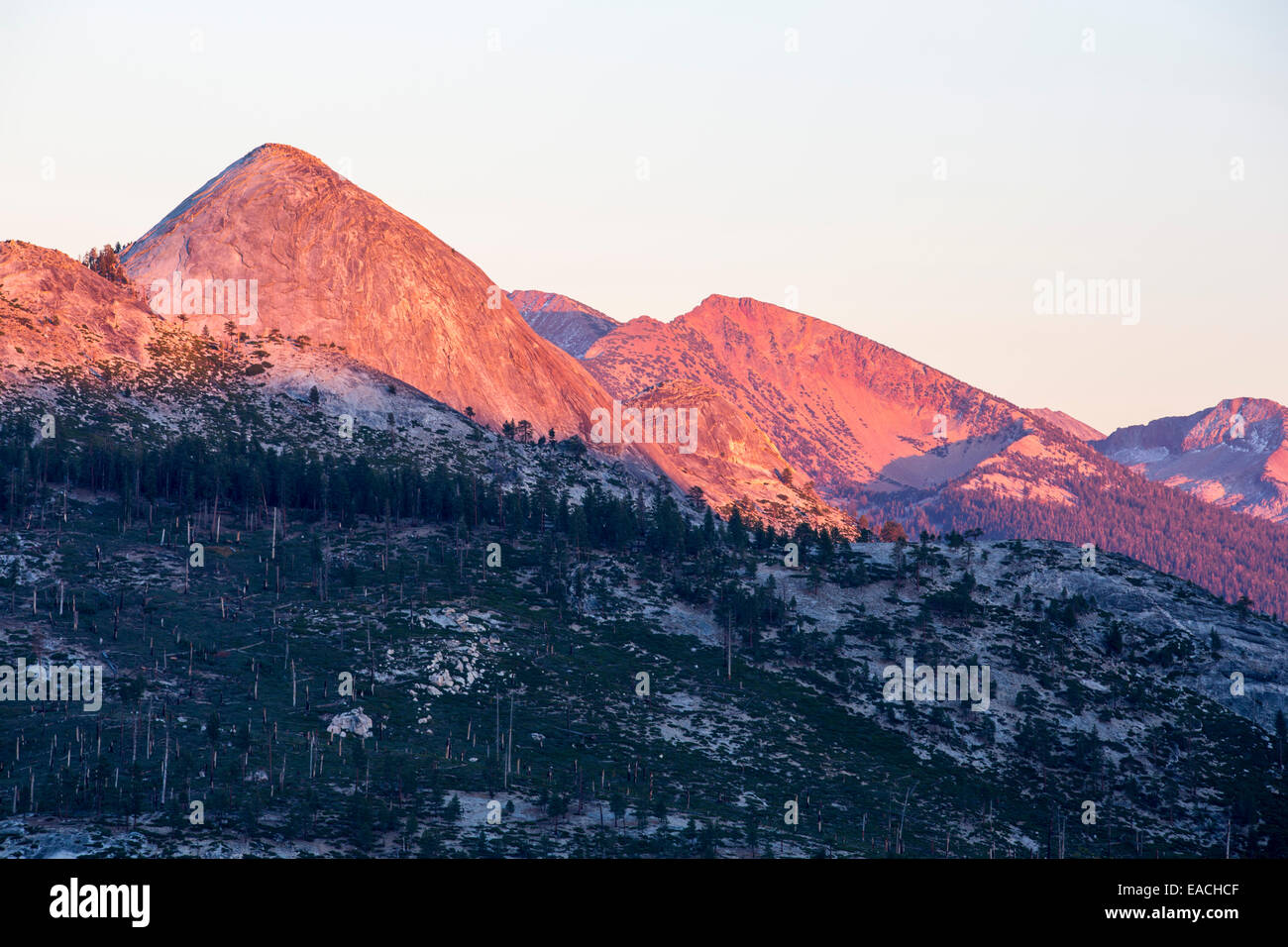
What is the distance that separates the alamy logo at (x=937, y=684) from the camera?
149250 millimetres

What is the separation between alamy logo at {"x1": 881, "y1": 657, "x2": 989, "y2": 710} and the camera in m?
149

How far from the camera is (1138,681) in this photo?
155 metres

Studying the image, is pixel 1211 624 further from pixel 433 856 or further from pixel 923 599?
pixel 433 856

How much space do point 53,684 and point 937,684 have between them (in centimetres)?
9701

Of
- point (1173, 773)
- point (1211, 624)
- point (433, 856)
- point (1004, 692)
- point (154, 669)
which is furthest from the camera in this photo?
point (1211, 624)

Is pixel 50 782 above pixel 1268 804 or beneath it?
above

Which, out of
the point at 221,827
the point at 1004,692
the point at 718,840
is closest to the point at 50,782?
the point at 221,827
